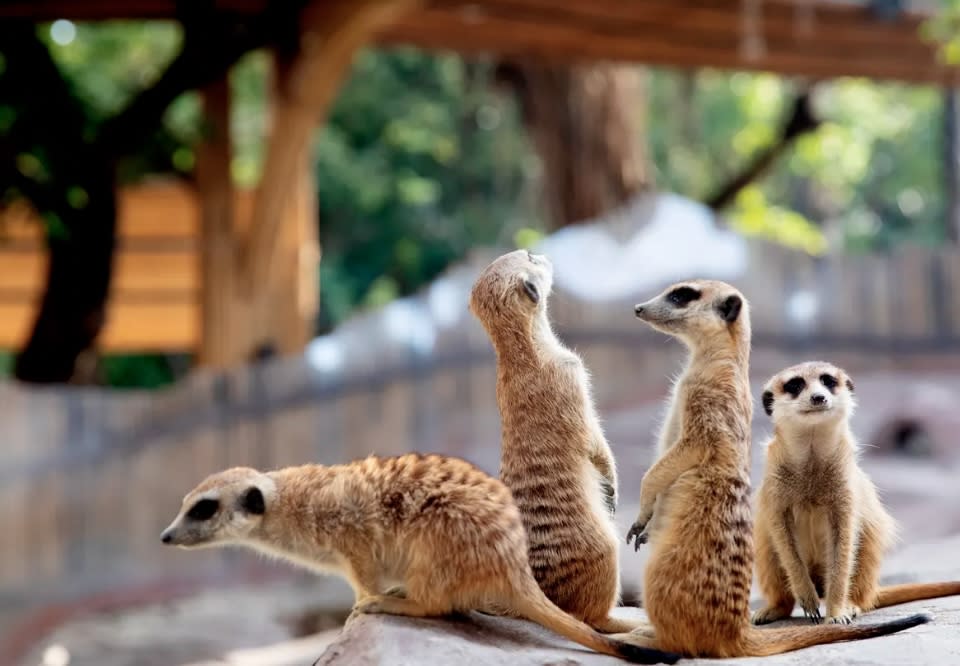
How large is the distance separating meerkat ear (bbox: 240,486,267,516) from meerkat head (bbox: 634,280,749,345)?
2.59ft

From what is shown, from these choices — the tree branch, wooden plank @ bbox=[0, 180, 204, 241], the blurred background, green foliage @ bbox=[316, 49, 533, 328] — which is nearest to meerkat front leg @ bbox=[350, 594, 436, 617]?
the blurred background

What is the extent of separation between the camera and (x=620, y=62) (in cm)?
809

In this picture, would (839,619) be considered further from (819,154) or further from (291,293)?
(819,154)

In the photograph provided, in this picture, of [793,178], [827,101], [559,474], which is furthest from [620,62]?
[793,178]

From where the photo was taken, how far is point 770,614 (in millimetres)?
2449

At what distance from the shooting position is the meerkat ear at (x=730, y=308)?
221 centimetres

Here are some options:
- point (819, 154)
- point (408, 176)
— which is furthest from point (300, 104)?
point (819, 154)

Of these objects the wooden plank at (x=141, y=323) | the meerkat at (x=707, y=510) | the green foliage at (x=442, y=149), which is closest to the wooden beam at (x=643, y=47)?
the green foliage at (x=442, y=149)

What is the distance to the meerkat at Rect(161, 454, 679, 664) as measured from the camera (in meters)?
2.00

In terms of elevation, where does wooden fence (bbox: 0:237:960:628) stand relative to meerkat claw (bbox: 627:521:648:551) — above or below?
above

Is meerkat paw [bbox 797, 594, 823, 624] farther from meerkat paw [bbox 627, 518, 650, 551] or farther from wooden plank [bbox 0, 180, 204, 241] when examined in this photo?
wooden plank [bbox 0, 180, 204, 241]

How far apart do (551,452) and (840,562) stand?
628 millimetres

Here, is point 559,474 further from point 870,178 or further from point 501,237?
point 870,178

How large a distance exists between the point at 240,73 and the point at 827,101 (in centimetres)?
712
